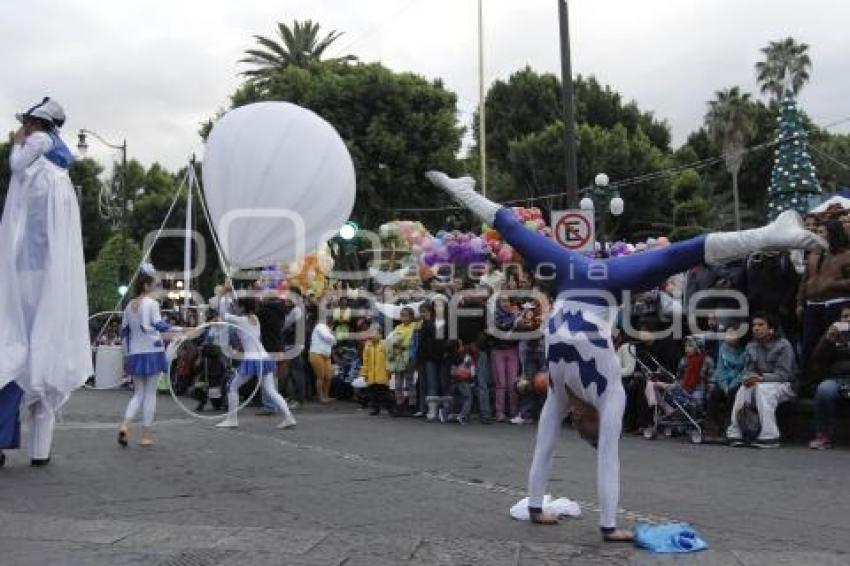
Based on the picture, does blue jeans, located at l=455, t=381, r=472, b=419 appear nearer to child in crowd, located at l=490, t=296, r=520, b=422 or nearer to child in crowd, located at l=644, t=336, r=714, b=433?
child in crowd, located at l=490, t=296, r=520, b=422

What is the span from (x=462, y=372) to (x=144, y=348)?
15.5 ft

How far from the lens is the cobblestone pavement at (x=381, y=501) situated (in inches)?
207

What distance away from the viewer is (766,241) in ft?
17.5

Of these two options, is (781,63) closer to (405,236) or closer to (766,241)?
(405,236)

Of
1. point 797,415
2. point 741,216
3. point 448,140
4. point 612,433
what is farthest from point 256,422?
point 741,216

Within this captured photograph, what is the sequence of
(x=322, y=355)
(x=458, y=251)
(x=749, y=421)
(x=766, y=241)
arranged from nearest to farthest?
(x=766, y=241), (x=749, y=421), (x=322, y=355), (x=458, y=251)

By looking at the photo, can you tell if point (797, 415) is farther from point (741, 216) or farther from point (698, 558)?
point (741, 216)

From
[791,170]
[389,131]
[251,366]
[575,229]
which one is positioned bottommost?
[251,366]

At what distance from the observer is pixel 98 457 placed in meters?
9.33

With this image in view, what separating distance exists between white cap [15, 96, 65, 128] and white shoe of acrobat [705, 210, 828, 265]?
20.0 ft

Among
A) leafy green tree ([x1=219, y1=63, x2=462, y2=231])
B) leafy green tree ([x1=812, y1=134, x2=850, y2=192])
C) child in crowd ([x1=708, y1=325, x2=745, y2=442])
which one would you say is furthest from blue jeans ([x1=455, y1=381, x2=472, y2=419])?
leafy green tree ([x1=812, y1=134, x2=850, y2=192])

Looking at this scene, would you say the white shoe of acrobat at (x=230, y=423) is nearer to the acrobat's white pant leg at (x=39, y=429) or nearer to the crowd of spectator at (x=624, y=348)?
the crowd of spectator at (x=624, y=348)

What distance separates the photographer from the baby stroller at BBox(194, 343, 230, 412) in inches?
630

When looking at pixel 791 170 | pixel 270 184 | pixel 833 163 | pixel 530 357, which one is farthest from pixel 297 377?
pixel 833 163
